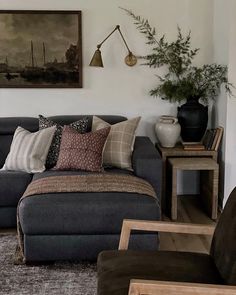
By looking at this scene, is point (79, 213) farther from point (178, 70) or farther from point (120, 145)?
point (178, 70)

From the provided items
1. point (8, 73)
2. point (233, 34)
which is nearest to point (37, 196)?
point (8, 73)

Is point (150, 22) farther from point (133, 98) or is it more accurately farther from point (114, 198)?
point (114, 198)

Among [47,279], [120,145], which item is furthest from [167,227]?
[120,145]

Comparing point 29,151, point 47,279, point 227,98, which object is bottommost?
point 47,279

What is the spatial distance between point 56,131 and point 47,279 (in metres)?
1.48

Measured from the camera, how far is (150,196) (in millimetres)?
3162

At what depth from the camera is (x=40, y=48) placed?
14.4 feet

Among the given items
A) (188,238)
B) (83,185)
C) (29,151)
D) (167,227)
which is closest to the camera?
(167,227)

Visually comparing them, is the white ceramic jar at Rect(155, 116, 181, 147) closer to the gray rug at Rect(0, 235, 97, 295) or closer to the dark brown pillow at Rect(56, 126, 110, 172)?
the dark brown pillow at Rect(56, 126, 110, 172)

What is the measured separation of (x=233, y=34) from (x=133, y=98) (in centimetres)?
117

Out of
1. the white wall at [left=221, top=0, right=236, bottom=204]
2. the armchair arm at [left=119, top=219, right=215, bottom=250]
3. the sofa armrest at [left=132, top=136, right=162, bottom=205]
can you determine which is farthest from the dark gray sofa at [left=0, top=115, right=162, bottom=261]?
the white wall at [left=221, top=0, right=236, bottom=204]

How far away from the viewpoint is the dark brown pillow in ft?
12.2

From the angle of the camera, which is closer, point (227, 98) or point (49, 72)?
point (227, 98)

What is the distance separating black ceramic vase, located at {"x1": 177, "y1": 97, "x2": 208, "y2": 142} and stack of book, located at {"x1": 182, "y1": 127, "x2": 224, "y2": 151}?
0.21 feet
